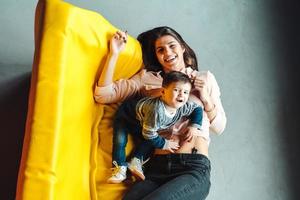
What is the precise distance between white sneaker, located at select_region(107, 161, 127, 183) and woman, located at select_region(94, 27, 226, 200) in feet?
0.18

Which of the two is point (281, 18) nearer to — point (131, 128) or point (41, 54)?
point (131, 128)

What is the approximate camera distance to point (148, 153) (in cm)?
158

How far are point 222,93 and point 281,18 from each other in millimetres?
545

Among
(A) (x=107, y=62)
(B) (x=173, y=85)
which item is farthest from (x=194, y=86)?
(A) (x=107, y=62)

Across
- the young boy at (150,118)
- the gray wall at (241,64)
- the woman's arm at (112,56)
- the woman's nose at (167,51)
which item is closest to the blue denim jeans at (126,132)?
the young boy at (150,118)

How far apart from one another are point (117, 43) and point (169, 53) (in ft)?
0.76

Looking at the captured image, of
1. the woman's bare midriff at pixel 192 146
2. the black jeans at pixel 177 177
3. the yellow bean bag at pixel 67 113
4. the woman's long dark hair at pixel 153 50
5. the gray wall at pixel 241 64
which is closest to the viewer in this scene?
the yellow bean bag at pixel 67 113

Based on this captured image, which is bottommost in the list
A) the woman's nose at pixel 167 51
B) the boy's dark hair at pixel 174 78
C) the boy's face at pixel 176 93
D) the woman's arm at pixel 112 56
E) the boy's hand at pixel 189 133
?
the boy's hand at pixel 189 133

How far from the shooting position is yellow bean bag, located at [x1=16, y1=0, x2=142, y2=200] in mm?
1228

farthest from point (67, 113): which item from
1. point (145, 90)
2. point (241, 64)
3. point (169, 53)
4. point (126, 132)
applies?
point (241, 64)

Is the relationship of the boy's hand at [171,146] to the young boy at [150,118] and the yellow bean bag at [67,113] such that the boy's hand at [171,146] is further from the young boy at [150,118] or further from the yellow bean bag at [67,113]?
the yellow bean bag at [67,113]

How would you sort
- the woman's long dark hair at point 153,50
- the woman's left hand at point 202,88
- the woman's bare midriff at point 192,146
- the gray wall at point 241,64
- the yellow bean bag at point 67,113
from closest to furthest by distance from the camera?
the yellow bean bag at point 67,113 < the woman's bare midriff at point 192,146 < the woman's left hand at point 202,88 < the woman's long dark hair at point 153,50 < the gray wall at point 241,64

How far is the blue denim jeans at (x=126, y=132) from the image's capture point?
59.7 inches

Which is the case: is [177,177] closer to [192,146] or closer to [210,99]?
[192,146]
